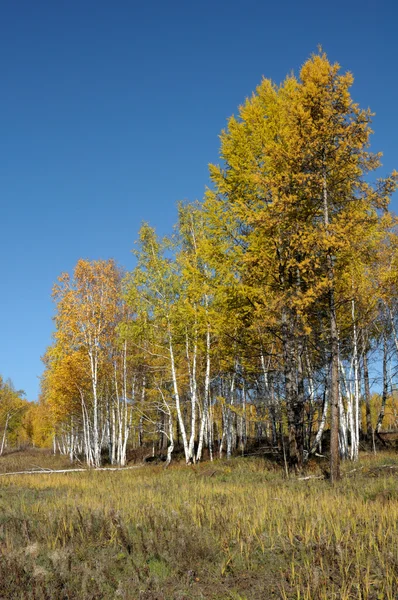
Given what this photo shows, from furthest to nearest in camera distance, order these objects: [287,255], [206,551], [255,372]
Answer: [255,372]
[287,255]
[206,551]

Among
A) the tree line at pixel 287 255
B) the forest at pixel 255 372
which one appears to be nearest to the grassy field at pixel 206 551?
the forest at pixel 255 372

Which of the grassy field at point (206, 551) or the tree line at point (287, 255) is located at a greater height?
the tree line at point (287, 255)

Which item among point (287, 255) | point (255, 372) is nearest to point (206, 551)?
point (287, 255)

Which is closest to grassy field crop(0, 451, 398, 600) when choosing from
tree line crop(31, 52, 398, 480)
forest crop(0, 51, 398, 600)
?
forest crop(0, 51, 398, 600)

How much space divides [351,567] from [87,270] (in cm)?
2469

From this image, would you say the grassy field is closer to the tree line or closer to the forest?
the forest

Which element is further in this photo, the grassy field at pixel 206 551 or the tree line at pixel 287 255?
the tree line at pixel 287 255

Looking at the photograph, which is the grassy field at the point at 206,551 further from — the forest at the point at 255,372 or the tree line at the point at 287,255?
the tree line at the point at 287,255

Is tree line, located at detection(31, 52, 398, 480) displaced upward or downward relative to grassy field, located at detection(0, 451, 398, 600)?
upward

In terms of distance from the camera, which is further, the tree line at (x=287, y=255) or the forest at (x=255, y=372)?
the tree line at (x=287, y=255)

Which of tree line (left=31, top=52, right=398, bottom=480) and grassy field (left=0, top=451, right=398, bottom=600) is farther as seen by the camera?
tree line (left=31, top=52, right=398, bottom=480)

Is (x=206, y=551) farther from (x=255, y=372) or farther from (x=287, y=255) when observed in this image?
(x=255, y=372)

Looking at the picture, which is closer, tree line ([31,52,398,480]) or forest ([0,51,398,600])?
forest ([0,51,398,600])

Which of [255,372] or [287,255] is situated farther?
[255,372]
